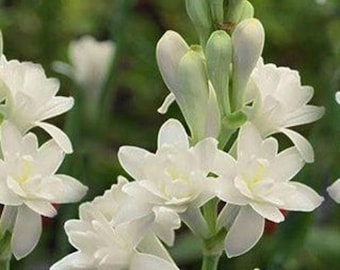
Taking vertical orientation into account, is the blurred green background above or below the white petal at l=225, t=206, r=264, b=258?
below

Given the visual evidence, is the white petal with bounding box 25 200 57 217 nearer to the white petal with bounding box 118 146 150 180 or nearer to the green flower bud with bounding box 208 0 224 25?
the white petal with bounding box 118 146 150 180

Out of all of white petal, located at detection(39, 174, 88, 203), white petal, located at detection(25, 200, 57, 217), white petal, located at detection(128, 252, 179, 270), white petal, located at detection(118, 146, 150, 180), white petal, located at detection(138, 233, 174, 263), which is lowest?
white petal, located at detection(138, 233, 174, 263)

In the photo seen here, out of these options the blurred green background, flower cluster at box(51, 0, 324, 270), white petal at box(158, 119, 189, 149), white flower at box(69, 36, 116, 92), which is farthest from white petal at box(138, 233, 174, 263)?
white flower at box(69, 36, 116, 92)

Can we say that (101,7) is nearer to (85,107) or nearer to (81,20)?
(81,20)

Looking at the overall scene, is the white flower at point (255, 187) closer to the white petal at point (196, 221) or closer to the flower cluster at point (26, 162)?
the white petal at point (196, 221)

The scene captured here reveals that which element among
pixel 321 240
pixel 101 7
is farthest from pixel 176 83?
pixel 101 7

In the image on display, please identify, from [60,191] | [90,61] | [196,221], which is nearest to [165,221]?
[196,221]
